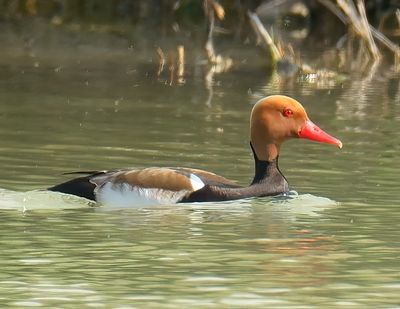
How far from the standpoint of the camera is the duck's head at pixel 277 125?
1208cm

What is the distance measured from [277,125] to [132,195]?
1.34 metres

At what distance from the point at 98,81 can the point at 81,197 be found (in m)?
8.89

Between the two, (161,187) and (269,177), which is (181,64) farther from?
(161,187)

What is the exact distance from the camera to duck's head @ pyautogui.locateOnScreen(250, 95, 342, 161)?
39.6 feet

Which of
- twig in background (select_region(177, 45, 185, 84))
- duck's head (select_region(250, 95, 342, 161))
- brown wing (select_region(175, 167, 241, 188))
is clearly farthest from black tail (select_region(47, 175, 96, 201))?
twig in background (select_region(177, 45, 185, 84))

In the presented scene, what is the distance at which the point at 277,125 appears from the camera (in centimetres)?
1211

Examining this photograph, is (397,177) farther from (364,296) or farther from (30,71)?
(30,71)

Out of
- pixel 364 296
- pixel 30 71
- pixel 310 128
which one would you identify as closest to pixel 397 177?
pixel 310 128

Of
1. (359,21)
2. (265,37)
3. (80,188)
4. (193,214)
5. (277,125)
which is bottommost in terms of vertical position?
(193,214)

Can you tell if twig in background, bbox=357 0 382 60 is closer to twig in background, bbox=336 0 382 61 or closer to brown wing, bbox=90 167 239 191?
twig in background, bbox=336 0 382 61

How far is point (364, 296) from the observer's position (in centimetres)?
850

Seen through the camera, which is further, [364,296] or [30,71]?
[30,71]

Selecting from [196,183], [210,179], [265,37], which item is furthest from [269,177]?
[265,37]

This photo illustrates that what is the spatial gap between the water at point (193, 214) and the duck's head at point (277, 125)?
0.42 m
